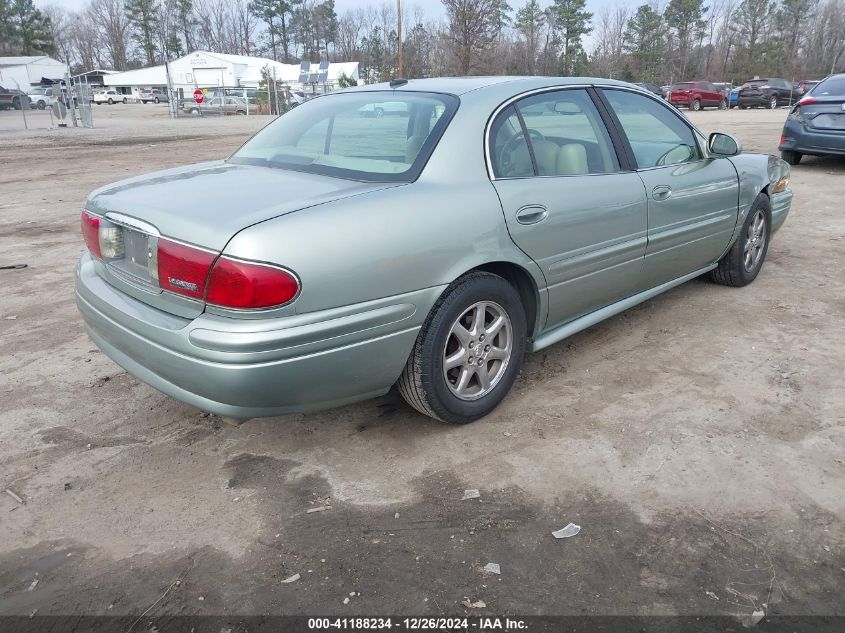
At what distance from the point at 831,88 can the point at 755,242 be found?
699 cm

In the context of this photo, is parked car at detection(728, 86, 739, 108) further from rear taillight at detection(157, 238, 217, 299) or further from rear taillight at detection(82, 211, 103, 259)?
rear taillight at detection(157, 238, 217, 299)

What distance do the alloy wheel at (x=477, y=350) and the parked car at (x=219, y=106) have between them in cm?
3816

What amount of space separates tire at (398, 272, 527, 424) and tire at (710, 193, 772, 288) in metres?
2.46

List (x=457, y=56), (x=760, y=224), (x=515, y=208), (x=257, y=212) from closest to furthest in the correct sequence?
(x=257, y=212) < (x=515, y=208) < (x=760, y=224) < (x=457, y=56)

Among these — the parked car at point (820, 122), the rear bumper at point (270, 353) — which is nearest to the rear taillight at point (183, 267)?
the rear bumper at point (270, 353)

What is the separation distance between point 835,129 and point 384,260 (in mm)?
Answer: 10154

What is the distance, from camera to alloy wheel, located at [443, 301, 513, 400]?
9.63 ft

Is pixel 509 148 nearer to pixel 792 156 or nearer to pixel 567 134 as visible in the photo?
pixel 567 134

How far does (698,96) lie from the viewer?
112 ft

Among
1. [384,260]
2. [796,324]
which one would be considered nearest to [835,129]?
[796,324]

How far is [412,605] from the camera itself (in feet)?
6.72

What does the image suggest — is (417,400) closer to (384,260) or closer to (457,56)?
(384,260)

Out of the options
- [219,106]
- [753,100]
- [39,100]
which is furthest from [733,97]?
[39,100]

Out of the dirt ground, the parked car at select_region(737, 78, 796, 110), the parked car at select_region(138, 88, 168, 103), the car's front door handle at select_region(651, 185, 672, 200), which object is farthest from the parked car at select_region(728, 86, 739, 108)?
the parked car at select_region(138, 88, 168, 103)
